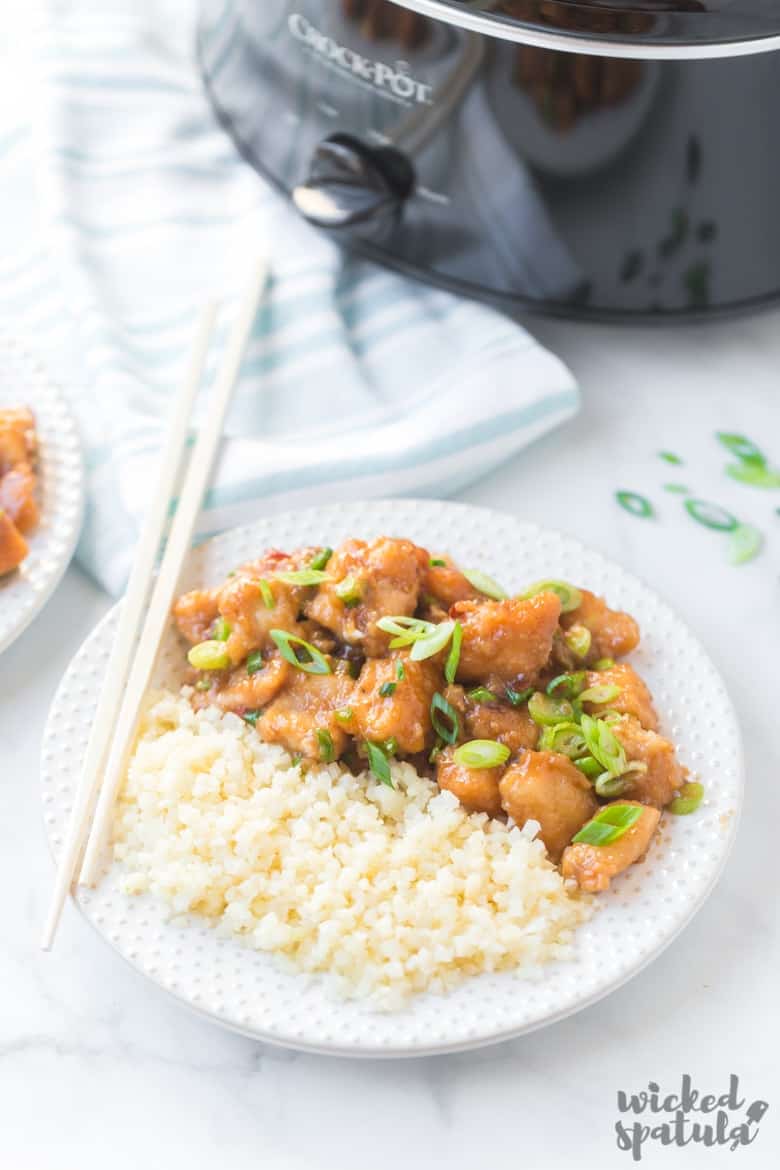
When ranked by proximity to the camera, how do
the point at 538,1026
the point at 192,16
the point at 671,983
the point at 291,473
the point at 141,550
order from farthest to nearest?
the point at 192,16 → the point at 291,473 → the point at 141,550 → the point at 671,983 → the point at 538,1026

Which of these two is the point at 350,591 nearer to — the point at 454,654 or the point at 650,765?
the point at 454,654

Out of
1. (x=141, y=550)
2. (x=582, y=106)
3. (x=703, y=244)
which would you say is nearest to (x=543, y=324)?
(x=703, y=244)

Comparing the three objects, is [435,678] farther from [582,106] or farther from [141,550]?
[582,106]

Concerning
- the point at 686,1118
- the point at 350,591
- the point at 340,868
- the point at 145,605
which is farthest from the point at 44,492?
the point at 686,1118

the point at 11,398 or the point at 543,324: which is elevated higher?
the point at 543,324

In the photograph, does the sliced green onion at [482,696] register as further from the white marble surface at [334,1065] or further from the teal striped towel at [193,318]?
the teal striped towel at [193,318]

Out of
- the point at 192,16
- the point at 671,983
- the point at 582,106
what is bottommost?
the point at 671,983
